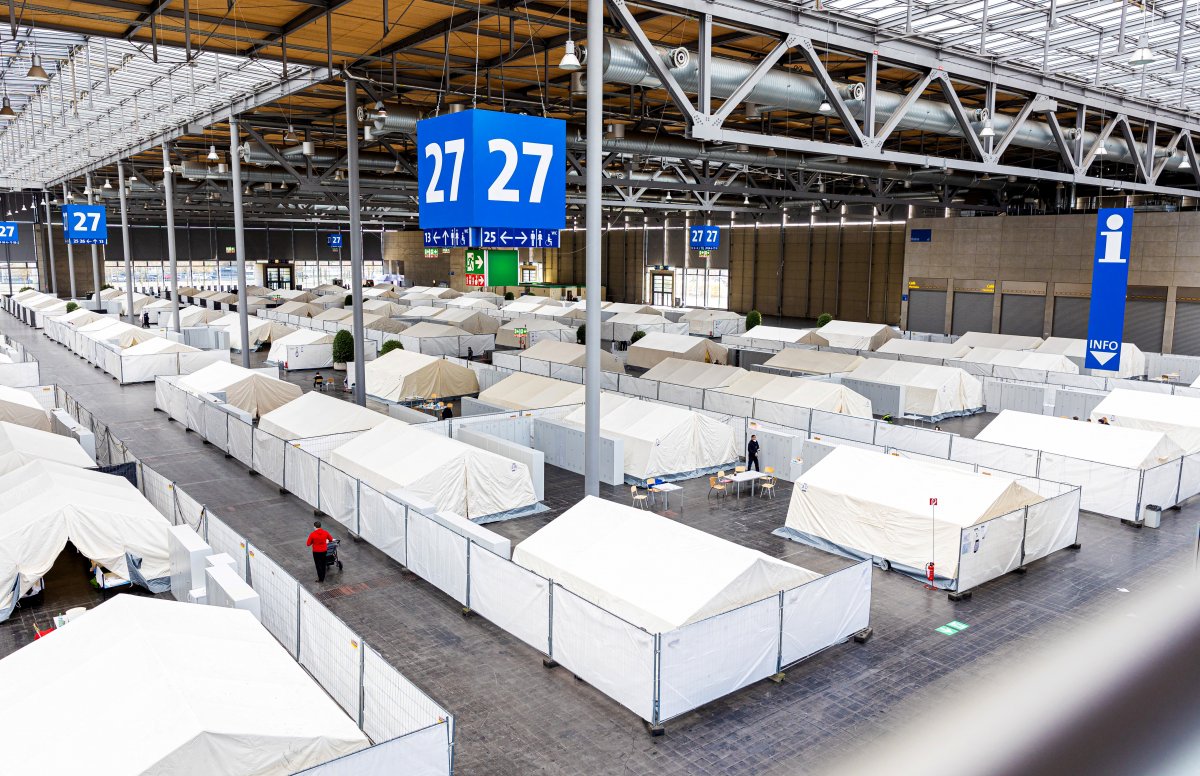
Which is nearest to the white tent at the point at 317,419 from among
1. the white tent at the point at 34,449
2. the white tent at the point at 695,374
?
the white tent at the point at 34,449

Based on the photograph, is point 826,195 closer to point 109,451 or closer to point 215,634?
point 109,451

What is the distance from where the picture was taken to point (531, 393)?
1063 inches

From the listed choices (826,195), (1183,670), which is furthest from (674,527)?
(826,195)

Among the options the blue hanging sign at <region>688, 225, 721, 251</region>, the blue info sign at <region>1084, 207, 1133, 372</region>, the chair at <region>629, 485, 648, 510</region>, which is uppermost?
the blue hanging sign at <region>688, 225, 721, 251</region>

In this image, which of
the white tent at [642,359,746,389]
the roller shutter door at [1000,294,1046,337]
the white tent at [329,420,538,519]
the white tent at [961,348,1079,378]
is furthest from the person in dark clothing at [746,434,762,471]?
the roller shutter door at [1000,294,1046,337]

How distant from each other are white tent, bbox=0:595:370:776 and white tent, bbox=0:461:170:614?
485 centimetres

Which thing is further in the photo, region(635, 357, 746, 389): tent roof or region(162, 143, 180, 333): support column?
region(162, 143, 180, 333): support column

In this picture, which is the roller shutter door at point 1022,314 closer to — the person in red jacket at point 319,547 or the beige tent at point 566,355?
the beige tent at point 566,355

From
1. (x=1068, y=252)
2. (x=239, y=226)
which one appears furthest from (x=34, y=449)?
(x=1068, y=252)

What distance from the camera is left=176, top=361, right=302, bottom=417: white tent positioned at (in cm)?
2800

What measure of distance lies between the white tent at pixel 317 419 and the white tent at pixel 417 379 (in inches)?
260

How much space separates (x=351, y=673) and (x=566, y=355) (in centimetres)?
2478

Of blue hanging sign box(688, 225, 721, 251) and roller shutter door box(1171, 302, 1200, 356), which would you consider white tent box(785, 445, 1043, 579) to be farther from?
blue hanging sign box(688, 225, 721, 251)

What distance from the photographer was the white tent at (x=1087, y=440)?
20508mm
